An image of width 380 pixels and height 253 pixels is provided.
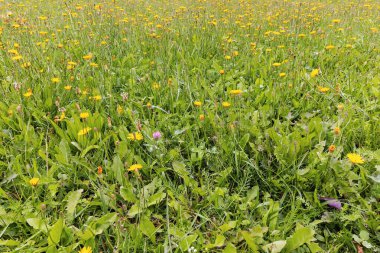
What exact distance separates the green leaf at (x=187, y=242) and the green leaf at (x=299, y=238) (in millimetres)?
421

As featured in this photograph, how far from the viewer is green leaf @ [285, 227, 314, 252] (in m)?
1.37

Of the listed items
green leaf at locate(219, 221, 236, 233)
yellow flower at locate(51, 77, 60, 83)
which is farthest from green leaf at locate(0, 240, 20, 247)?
yellow flower at locate(51, 77, 60, 83)

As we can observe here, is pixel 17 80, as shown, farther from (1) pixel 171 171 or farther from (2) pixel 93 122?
(1) pixel 171 171

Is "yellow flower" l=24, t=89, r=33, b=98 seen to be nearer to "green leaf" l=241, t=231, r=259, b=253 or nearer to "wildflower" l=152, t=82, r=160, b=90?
"wildflower" l=152, t=82, r=160, b=90

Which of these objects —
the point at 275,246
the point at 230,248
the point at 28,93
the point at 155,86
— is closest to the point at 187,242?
the point at 230,248

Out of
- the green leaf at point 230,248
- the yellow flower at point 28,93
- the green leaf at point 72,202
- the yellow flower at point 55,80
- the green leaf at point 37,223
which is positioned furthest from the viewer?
the yellow flower at point 55,80

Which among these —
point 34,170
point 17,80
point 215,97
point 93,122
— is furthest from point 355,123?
point 17,80

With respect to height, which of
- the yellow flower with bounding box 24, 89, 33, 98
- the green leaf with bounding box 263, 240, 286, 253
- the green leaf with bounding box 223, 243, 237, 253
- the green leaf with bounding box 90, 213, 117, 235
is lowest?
the green leaf with bounding box 263, 240, 286, 253

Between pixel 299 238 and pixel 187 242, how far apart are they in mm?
497

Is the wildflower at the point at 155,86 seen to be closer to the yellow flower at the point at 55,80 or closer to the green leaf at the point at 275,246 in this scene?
the yellow flower at the point at 55,80

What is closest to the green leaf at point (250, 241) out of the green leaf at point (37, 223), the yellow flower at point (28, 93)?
the green leaf at point (37, 223)

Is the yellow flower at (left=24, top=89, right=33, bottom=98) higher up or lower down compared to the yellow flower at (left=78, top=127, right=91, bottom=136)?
higher up

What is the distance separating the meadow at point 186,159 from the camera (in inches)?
57.5

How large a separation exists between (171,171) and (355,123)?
129 cm
